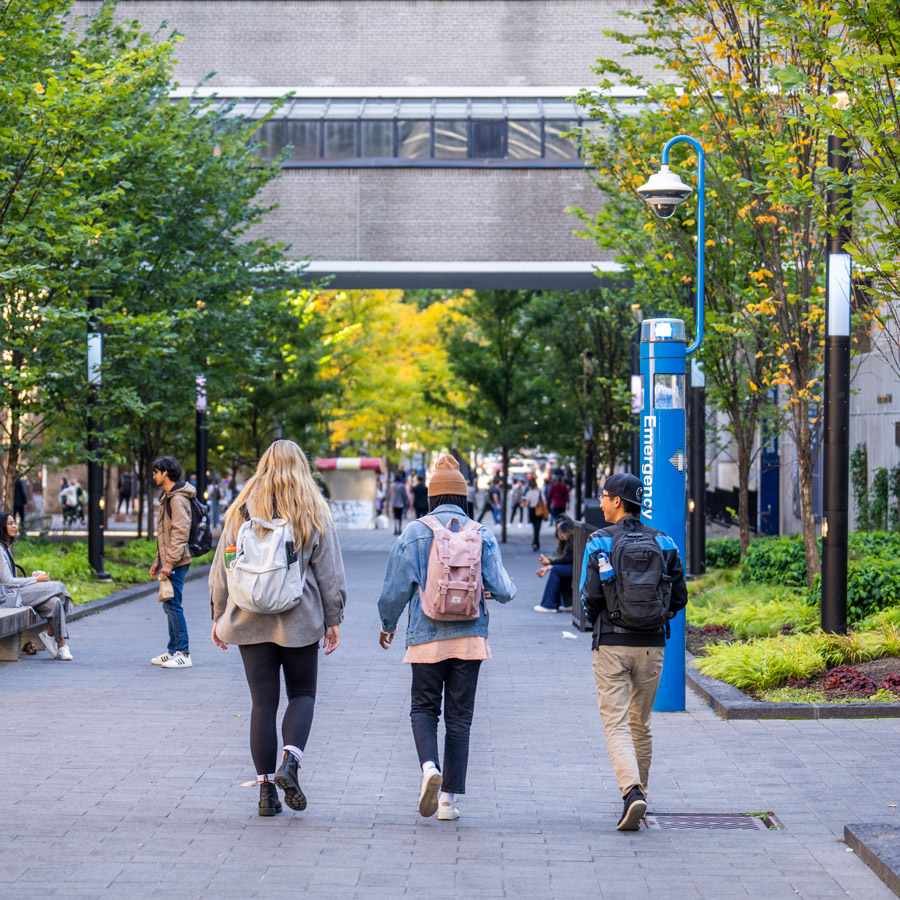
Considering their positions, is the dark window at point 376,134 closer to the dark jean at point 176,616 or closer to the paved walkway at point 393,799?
the dark jean at point 176,616

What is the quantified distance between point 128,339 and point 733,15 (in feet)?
30.9

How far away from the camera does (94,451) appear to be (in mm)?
18984

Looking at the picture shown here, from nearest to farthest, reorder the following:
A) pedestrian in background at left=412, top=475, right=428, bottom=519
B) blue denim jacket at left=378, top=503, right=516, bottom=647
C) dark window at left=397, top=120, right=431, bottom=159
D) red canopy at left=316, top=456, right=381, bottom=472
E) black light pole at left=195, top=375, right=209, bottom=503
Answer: blue denim jacket at left=378, top=503, right=516, bottom=647, black light pole at left=195, top=375, right=209, bottom=503, dark window at left=397, top=120, right=431, bottom=159, pedestrian in background at left=412, top=475, right=428, bottom=519, red canopy at left=316, top=456, right=381, bottom=472

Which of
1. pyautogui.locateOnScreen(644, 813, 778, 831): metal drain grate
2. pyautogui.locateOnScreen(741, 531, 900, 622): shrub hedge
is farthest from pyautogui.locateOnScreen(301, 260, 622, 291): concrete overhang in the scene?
pyautogui.locateOnScreen(644, 813, 778, 831): metal drain grate

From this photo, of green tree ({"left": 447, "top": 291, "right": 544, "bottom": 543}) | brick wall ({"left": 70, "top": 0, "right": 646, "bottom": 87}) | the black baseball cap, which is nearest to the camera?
the black baseball cap

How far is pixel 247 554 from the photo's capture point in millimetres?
6398

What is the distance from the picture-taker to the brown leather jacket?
11.7 m

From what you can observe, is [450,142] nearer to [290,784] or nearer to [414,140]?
[414,140]

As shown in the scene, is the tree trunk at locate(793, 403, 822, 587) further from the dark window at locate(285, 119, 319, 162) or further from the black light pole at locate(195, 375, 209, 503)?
the dark window at locate(285, 119, 319, 162)

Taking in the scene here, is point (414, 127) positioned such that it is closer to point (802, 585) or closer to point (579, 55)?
point (579, 55)

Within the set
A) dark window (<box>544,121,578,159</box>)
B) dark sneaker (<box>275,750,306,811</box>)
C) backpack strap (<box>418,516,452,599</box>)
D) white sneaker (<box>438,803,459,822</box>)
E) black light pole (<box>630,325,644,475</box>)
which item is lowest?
white sneaker (<box>438,803,459,822</box>)

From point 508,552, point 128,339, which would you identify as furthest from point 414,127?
point 128,339

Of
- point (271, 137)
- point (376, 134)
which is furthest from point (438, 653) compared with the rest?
point (271, 137)

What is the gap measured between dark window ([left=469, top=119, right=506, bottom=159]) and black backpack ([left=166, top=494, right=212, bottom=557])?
1998 centimetres
